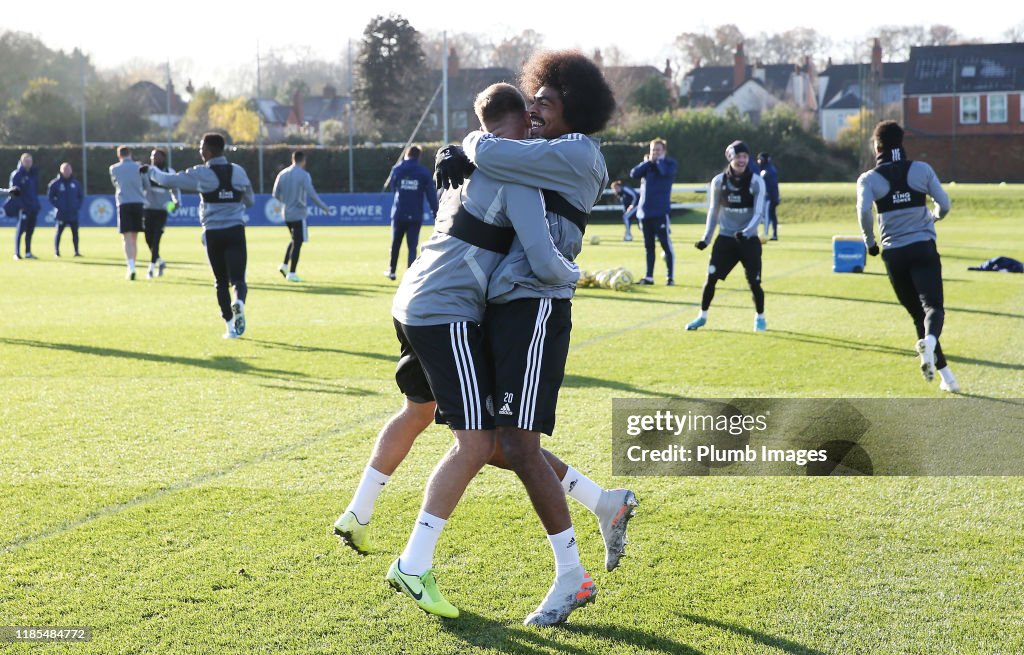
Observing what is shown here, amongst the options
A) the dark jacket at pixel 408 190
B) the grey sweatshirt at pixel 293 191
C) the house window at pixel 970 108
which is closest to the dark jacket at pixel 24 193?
the grey sweatshirt at pixel 293 191

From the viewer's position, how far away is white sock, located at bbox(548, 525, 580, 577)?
412 centimetres

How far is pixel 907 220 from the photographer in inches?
353

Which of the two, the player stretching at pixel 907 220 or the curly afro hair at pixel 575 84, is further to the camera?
the player stretching at pixel 907 220

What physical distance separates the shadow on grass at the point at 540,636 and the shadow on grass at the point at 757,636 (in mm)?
212

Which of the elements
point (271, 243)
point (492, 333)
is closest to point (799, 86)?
point (271, 243)

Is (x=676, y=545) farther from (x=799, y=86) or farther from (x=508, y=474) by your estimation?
(x=799, y=86)

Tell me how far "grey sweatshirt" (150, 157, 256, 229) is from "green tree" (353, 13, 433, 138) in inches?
2133

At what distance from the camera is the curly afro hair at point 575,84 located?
13.3ft

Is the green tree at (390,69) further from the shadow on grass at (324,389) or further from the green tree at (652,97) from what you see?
the shadow on grass at (324,389)

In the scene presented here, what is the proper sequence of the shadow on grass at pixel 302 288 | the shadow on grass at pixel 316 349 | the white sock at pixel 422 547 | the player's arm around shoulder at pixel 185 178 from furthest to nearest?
the shadow on grass at pixel 302 288, the player's arm around shoulder at pixel 185 178, the shadow on grass at pixel 316 349, the white sock at pixel 422 547

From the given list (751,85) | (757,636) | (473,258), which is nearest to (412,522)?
(473,258)

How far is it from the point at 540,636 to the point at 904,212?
20.1ft

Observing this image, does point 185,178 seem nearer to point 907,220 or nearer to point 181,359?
point 181,359

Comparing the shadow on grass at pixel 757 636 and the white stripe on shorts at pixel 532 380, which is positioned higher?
the white stripe on shorts at pixel 532 380
